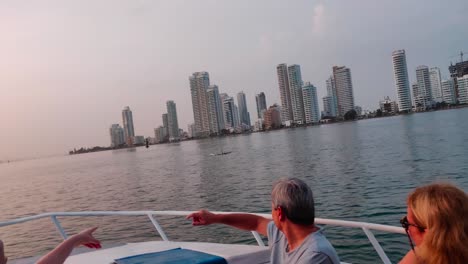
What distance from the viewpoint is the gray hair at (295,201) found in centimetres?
242

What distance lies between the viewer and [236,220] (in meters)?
3.39

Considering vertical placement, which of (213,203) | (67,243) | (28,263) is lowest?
(213,203)

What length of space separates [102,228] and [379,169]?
17.1m

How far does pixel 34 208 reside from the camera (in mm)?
30094

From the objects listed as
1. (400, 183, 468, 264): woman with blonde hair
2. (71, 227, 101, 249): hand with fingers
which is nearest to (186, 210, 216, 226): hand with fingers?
(71, 227, 101, 249): hand with fingers

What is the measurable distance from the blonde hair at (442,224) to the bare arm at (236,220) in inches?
66.1

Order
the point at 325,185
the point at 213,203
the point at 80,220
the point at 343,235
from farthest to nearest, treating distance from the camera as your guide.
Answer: the point at 325,185, the point at 213,203, the point at 80,220, the point at 343,235

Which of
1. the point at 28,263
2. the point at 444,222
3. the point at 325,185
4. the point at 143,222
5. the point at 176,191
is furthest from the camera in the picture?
the point at 176,191

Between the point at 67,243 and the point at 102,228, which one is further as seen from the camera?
the point at 102,228

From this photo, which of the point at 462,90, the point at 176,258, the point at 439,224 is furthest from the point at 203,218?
the point at 462,90

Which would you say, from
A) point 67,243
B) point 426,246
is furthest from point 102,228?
point 426,246

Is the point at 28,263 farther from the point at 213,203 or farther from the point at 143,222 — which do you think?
the point at 213,203

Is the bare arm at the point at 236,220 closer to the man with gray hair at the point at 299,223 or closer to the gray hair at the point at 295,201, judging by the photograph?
the man with gray hair at the point at 299,223

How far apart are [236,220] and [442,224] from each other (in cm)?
187
